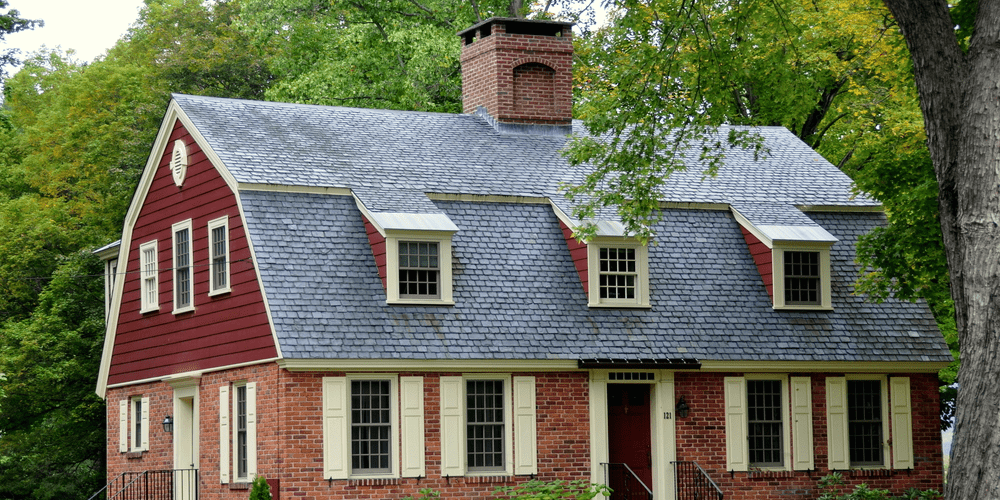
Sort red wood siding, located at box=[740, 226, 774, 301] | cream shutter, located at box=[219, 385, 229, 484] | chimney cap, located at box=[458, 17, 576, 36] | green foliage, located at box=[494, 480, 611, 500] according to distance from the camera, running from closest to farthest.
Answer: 1. green foliage, located at box=[494, 480, 611, 500]
2. cream shutter, located at box=[219, 385, 229, 484]
3. red wood siding, located at box=[740, 226, 774, 301]
4. chimney cap, located at box=[458, 17, 576, 36]

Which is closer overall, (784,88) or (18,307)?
(784,88)

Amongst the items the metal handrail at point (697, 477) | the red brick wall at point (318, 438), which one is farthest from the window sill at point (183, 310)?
the metal handrail at point (697, 477)

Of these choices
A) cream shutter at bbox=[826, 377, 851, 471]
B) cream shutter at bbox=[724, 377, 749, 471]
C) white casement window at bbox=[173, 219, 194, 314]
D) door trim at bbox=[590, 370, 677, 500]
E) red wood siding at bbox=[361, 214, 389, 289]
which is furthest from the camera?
white casement window at bbox=[173, 219, 194, 314]

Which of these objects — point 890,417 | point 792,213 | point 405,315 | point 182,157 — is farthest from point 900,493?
point 182,157

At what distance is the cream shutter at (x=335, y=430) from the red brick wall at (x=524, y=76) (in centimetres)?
763

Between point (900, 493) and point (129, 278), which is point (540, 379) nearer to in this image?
point (900, 493)

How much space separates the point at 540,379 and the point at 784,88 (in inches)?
296

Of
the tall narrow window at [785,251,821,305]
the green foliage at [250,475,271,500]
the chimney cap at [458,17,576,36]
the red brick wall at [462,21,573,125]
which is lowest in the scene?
the green foliage at [250,475,271,500]

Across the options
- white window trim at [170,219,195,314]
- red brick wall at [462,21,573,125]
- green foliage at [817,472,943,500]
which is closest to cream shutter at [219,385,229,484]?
white window trim at [170,219,195,314]

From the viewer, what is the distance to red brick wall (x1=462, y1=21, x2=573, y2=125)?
2581 centimetres

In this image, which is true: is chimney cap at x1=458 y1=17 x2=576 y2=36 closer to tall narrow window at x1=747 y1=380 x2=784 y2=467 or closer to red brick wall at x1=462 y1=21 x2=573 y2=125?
red brick wall at x1=462 y1=21 x2=573 y2=125

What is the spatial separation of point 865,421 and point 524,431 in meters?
6.14

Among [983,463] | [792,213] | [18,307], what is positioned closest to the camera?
[983,463]

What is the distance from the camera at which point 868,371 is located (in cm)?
2314
